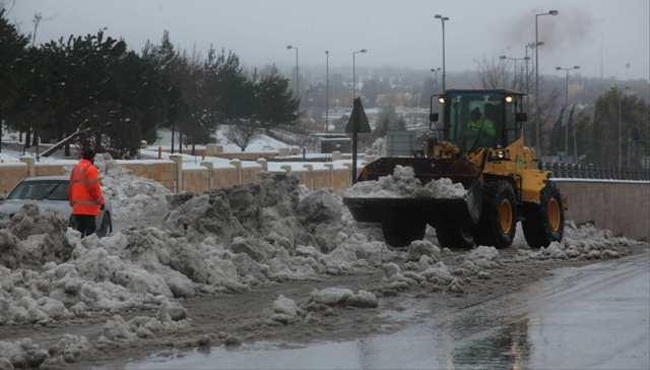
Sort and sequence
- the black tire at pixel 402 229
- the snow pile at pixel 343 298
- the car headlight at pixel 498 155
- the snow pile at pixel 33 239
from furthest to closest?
the car headlight at pixel 498 155 → the black tire at pixel 402 229 → the snow pile at pixel 33 239 → the snow pile at pixel 343 298

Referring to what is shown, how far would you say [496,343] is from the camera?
10742 mm

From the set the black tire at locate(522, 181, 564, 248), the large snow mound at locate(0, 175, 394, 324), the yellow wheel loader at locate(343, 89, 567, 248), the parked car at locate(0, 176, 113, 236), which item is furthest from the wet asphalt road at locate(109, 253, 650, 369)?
the black tire at locate(522, 181, 564, 248)

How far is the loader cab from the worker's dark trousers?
894 centimetres

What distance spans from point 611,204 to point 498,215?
73.4 ft

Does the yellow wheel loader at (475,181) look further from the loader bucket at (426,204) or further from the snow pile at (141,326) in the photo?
the snow pile at (141,326)

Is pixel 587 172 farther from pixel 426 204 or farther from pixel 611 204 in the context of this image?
pixel 426 204

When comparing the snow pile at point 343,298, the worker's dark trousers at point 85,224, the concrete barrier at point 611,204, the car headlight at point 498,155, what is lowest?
the concrete barrier at point 611,204

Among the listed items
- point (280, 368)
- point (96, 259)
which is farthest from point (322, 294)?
point (280, 368)

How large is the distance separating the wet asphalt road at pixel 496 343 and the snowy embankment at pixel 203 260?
1.14 m

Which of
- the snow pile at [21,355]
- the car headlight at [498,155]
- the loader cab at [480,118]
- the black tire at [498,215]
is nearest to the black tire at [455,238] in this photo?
the black tire at [498,215]

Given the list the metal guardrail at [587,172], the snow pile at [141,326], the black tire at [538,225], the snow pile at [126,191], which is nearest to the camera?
the snow pile at [141,326]

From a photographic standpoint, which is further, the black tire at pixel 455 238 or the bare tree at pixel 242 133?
the bare tree at pixel 242 133

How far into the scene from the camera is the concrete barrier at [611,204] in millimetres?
39469

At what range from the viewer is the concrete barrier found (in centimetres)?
3947
